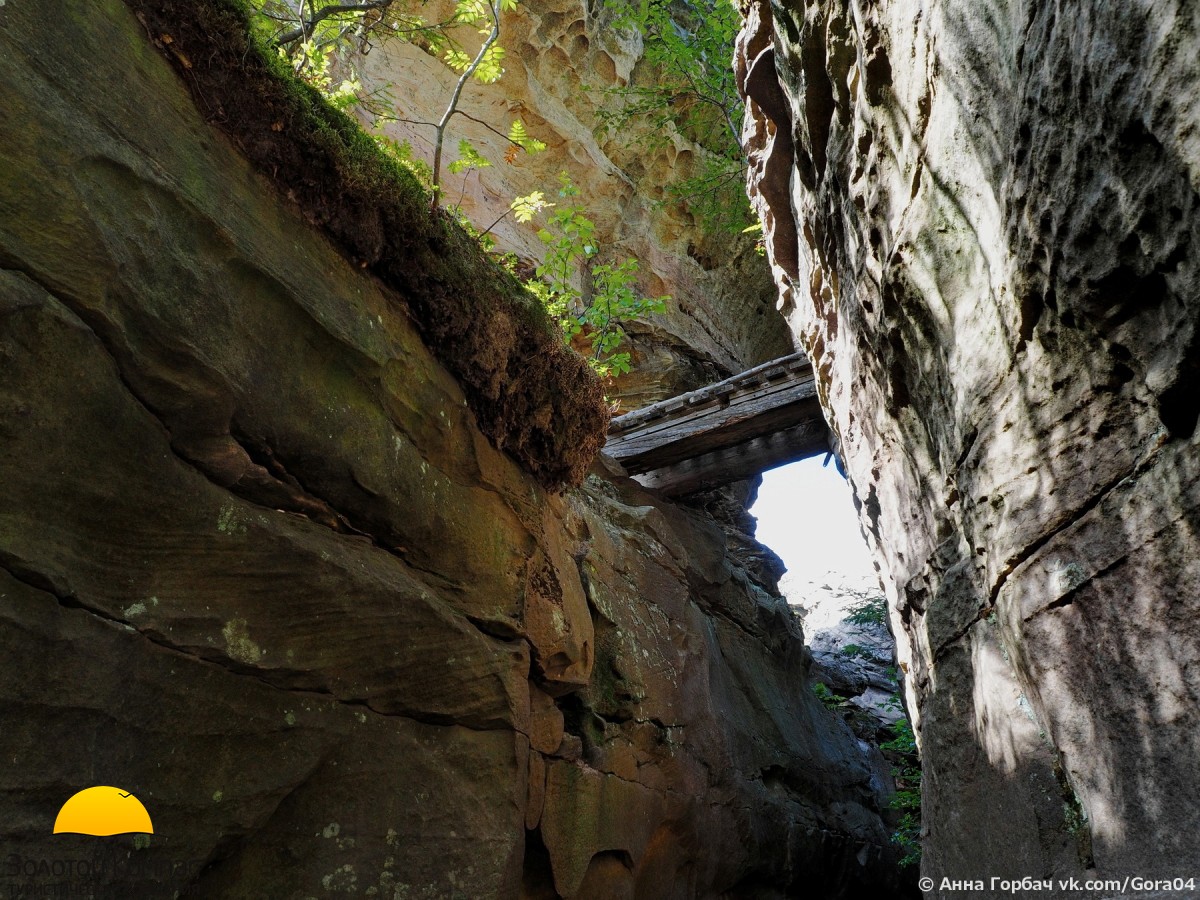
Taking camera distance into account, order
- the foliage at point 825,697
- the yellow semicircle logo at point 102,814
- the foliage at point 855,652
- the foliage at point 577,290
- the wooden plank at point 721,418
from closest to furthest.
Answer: the yellow semicircle logo at point 102,814, the foliage at point 577,290, the wooden plank at point 721,418, the foliage at point 825,697, the foliage at point 855,652

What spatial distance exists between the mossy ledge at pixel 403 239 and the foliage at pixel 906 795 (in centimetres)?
549

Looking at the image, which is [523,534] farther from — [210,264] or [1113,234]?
[1113,234]

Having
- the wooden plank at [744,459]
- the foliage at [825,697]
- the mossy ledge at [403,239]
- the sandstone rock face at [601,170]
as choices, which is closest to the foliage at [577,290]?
the mossy ledge at [403,239]

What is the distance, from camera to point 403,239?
425 centimetres

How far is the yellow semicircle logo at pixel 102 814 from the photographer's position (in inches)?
89.4

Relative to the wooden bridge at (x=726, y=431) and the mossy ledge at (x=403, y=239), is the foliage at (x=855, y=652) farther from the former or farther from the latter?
the mossy ledge at (x=403, y=239)

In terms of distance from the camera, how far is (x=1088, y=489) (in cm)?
302

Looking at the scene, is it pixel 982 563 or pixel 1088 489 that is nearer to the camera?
pixel 1088 489

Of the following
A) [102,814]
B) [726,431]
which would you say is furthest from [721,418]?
[102,814]

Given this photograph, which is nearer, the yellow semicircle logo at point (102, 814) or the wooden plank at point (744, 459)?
the yellow semicircle logo at point (102, 814)

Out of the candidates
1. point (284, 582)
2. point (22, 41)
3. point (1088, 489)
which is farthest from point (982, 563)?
point (22, 41)

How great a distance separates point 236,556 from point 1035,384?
3368 millimetres

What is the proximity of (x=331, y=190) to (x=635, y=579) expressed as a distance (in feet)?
14.2

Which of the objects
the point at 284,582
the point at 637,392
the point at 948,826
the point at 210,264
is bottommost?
the point at 948,826
